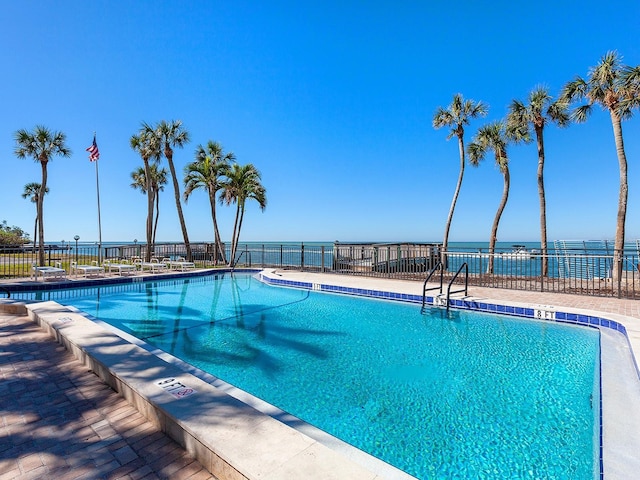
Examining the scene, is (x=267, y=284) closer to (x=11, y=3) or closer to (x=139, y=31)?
(x=139, y=31)

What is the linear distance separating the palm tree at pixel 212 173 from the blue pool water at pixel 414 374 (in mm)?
8966

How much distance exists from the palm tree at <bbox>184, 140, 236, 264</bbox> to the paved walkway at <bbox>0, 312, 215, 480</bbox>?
12.3 m

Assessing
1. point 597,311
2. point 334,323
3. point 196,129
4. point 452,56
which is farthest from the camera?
point 196,129

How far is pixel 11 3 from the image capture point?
26.2 ft

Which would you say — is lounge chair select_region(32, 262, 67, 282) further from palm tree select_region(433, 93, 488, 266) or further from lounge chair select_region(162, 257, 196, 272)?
palm tree select_region(433, 93, 488, 266)

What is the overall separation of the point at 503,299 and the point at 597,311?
1.57 metres

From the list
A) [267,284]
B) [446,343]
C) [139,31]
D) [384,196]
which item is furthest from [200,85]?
[384,196]

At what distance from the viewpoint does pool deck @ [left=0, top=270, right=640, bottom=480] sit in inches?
64.6

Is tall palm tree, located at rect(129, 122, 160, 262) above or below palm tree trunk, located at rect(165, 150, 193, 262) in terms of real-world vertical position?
above

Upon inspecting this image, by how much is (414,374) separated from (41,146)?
19.6 m

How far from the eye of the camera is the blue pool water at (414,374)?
2350 mm

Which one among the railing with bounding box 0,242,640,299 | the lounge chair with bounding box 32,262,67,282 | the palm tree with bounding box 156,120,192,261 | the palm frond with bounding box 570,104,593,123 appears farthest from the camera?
the palm tree with bounding box 156,120,192,261

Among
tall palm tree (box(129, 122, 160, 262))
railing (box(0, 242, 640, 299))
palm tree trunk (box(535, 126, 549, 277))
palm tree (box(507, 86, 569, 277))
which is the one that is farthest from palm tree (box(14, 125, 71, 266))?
palm tree trunk (box(535, 126, 549, 277))

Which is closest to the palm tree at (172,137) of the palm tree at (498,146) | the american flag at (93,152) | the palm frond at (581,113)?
the american flag at (93,152)
